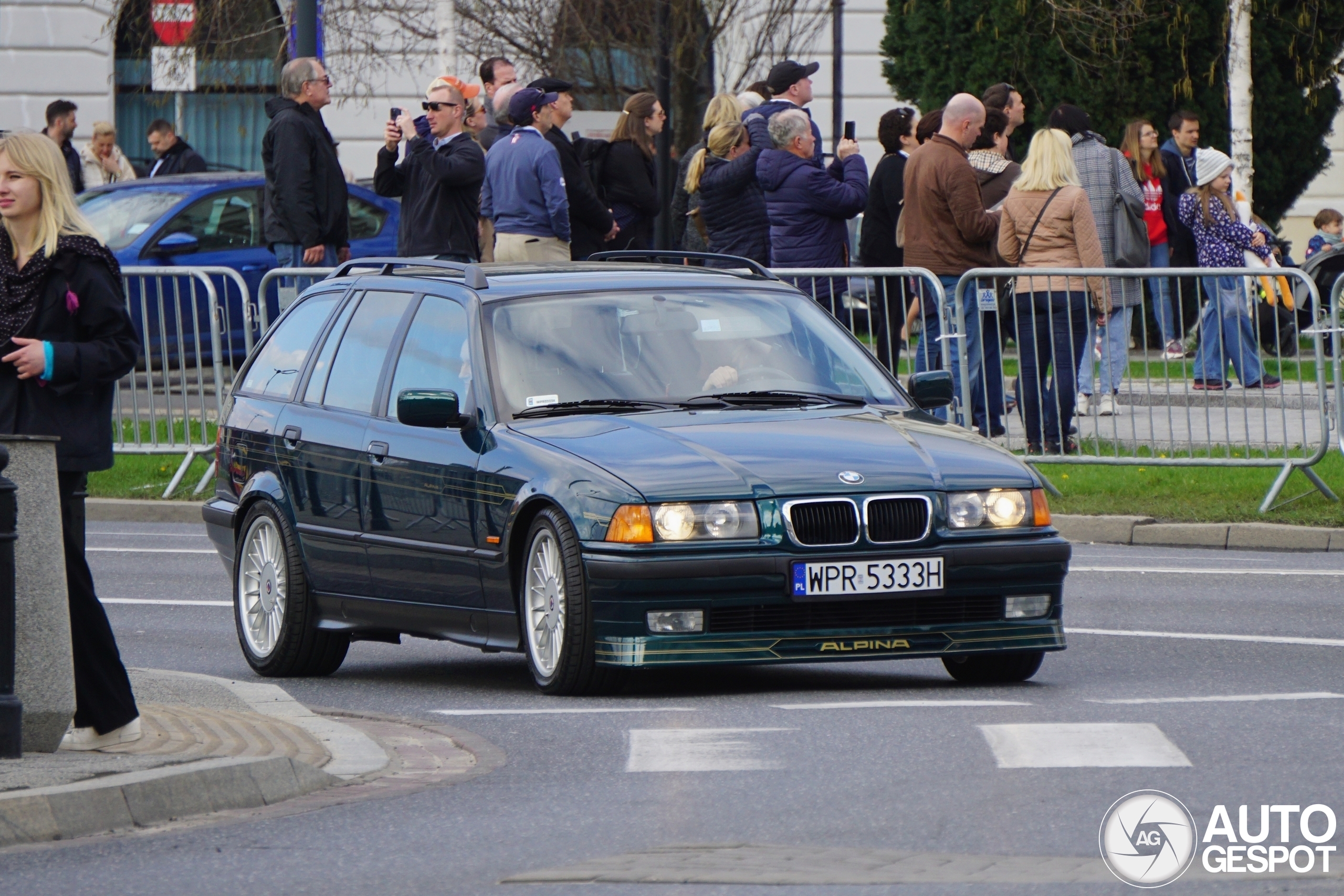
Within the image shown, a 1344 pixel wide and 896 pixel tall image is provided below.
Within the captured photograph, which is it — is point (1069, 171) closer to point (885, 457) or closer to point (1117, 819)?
point (885, 457)

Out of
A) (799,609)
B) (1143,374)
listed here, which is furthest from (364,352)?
(1143,374)

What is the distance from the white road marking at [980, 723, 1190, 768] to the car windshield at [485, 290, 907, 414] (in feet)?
7.15

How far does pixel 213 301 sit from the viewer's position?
1731 centimetres

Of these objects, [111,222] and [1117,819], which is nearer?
[1117,819]

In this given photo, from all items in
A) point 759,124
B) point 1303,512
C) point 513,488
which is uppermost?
point 759,124

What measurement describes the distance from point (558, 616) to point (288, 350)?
8.92 ft

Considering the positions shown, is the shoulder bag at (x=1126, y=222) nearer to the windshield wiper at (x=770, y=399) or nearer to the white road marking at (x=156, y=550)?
the white road marking at (x=156, y=550)

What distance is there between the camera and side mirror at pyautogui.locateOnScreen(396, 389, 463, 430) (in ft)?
30.9

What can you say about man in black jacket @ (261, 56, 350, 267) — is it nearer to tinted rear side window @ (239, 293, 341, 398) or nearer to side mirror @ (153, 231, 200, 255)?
side mirror @ (153, 231, 200, 255)

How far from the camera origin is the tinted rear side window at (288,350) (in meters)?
11.0

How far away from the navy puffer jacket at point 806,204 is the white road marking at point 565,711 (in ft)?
27.9

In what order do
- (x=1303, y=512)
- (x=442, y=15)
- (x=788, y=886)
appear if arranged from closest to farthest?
(x=788, y=886) < (x=1303, y=512) < (x=442, y=15)

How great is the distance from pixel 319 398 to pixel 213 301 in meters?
6.91

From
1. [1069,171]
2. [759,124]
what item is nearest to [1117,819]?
[1069,171]
